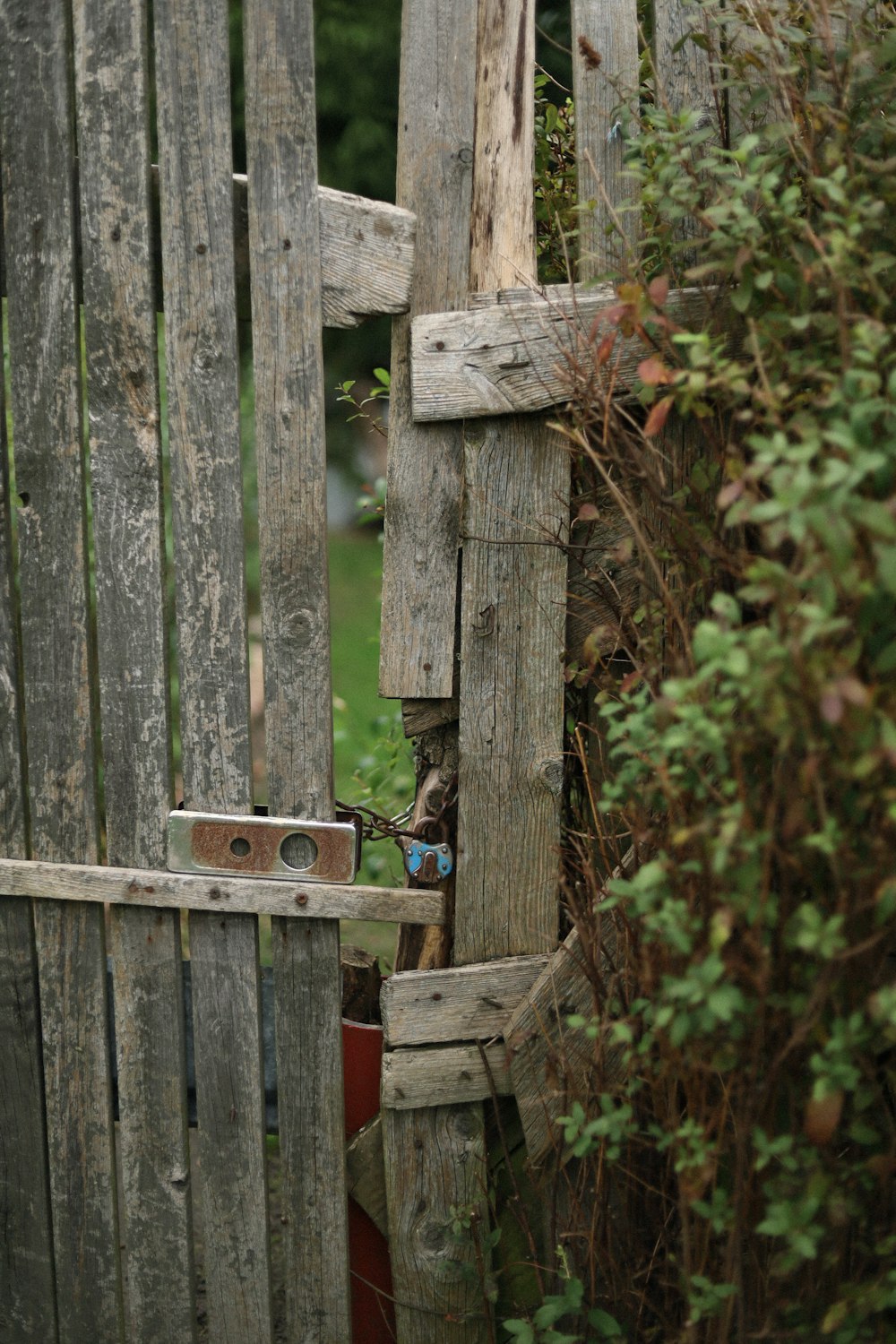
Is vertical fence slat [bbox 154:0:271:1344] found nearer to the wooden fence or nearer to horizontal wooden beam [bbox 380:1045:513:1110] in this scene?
the wooden fence

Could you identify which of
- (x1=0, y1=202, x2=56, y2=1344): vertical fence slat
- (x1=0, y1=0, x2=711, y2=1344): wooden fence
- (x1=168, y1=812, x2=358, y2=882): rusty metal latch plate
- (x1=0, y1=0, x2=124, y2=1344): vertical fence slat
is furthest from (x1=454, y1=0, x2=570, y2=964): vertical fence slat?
(x1=0, y1=202, x2=56, y2=1344): vertical fence slat

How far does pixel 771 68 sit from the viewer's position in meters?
1.79

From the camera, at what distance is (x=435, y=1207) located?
2207 mm

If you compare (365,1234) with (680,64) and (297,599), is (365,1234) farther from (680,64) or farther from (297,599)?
(680,64)

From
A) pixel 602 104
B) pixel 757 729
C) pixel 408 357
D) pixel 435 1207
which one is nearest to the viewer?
pixel 757 729

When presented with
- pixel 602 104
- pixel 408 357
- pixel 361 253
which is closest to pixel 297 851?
pixel 408 357

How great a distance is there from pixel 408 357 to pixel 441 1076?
4.44 ft

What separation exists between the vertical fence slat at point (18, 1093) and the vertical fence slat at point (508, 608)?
87cm

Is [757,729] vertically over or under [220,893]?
over

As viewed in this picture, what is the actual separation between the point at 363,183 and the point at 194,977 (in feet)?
24.6

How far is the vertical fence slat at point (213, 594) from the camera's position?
6.51 feet

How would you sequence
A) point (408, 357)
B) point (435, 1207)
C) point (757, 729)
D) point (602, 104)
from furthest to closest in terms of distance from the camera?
point (435, 1207) → point (408, 357) → point (602, 104) → point (757, 729)

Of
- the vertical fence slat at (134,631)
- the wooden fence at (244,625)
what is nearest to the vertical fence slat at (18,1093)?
the wooden fence at (244,625)

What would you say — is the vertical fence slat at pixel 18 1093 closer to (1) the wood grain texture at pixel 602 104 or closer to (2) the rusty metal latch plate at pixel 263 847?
Result: (2) the rusty metal latch plate at pixel 263 847
